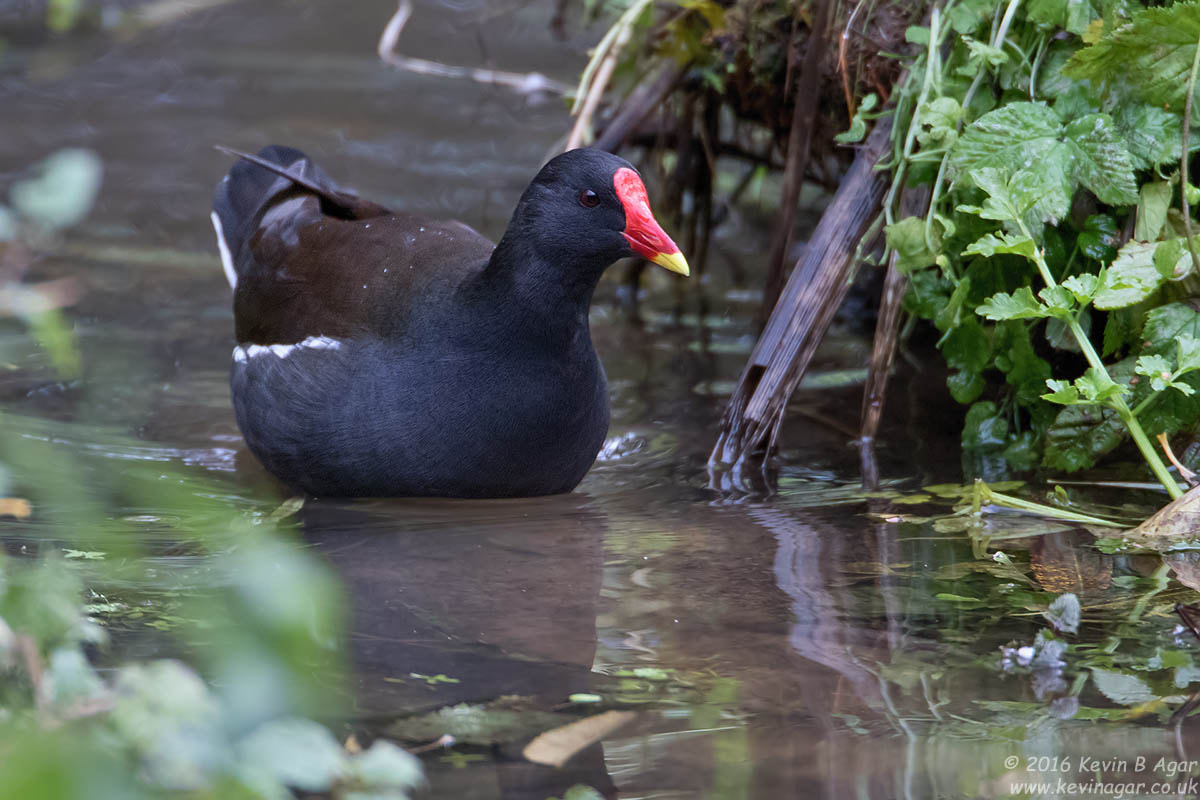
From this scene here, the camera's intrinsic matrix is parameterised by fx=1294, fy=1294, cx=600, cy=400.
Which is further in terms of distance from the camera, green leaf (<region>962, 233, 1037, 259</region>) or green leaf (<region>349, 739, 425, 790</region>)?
green leaf (<region>962, 233, 1037, 259</region>)

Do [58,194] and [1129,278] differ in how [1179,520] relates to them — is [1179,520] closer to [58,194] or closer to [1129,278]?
[1129,278]

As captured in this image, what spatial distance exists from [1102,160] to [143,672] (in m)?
2.20

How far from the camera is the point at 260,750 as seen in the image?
3.27 ft

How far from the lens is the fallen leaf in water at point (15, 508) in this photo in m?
2.73

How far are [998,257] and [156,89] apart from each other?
4.87 metres

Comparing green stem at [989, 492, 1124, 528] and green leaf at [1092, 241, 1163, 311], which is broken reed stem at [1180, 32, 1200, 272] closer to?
green leaf at [1092, 241, 1163, 311]

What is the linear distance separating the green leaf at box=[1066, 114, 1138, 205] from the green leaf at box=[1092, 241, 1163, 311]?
0.35 ft

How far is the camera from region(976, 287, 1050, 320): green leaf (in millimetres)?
2504

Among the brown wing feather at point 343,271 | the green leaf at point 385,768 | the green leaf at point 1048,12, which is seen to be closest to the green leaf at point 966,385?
the green leaf at point 1048,12

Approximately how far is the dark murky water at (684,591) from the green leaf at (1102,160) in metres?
0.70

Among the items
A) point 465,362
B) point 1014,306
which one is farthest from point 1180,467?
point 465,362

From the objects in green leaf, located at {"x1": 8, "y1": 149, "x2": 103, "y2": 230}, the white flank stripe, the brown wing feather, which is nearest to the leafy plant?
the brown wing feather

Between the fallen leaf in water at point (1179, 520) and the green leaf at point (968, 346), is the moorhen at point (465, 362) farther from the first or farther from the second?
the fallen leaf in water at point (1179, 520)

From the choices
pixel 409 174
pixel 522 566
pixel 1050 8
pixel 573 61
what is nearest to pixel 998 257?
pixel 1050 8
